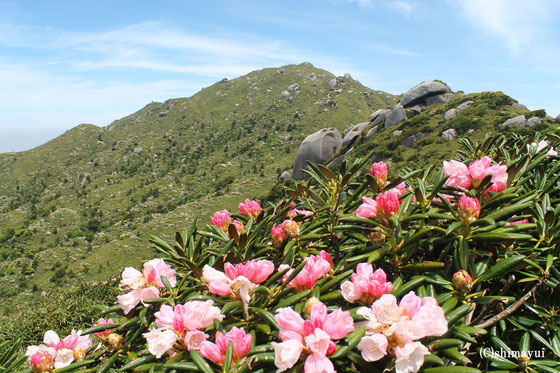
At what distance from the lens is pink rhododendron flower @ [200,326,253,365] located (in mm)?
1041

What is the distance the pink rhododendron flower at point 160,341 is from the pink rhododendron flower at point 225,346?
150 millimetres

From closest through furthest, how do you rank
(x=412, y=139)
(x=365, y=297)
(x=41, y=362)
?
(x=365, y=297) < (x=41, y=362) < (x=412, y=139)

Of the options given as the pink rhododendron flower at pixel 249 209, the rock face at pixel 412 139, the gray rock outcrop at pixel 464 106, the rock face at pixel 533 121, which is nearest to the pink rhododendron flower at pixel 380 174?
the pink rhododendron flower at pixel 249 209

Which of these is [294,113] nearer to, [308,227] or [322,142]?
[322,142]

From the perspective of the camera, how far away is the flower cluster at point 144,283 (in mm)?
1445

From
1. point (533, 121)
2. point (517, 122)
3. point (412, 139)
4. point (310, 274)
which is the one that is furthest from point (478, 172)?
point (412, 139)

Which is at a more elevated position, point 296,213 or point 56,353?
point 296,213

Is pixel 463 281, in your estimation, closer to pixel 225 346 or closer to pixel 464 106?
pixel 225 346

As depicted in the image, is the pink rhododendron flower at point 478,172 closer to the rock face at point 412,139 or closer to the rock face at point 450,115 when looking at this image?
the rock face at point 412,139

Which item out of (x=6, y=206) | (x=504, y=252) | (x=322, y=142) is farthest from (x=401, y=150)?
(x=6, y=206)

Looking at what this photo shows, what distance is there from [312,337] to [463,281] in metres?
0.69

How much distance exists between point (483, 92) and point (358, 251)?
45401 millimetres

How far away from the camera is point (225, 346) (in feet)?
3.51

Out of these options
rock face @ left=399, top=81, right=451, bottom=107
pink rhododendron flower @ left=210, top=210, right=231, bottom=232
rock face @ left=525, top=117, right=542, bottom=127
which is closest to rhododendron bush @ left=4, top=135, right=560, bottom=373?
pink rhododendron flower @ left=210, top=210, right=231, bottom=232
